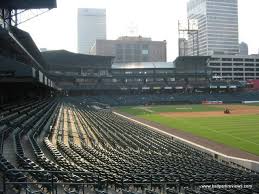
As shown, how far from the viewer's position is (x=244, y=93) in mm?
125188

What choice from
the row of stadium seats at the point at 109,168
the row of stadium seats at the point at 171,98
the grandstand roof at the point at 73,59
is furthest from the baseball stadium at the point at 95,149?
the row of stadium seats at the point at 171,98

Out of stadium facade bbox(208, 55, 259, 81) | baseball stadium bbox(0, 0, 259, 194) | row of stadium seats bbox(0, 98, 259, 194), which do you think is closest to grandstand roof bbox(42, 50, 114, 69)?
baseball stadium bbox(0, 0, 259, 194)

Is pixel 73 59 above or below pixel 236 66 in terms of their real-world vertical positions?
above

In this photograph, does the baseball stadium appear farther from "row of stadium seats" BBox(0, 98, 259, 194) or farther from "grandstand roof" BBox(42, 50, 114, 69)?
"grandstand roof" BBox(42, 50, 114, 69)

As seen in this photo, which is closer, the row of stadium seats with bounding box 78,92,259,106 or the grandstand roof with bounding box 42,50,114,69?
the grandstand roof with bounding box 42,50,114,69

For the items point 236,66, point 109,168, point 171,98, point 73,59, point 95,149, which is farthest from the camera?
point 236,66

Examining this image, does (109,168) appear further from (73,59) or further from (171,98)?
(73,59)

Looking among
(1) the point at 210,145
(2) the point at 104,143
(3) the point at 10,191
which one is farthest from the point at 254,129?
(3) the point at 10,191

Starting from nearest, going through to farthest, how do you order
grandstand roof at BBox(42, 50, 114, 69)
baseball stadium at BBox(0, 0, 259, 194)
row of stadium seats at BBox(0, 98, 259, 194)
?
1. row of stadium seats at BBox(0, 98, 259, 194)
2. baseball stadium at BBox(0, 0, 259, 194)
3. grandstand roof at BBox(42, 50, 114, 69)

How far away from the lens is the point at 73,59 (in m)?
115

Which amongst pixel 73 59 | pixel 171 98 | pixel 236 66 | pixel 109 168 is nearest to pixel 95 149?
pixel 109 168

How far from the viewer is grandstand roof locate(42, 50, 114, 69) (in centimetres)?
10809

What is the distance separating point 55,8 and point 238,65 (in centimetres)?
15025

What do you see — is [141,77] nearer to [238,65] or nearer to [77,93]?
[77,93]
